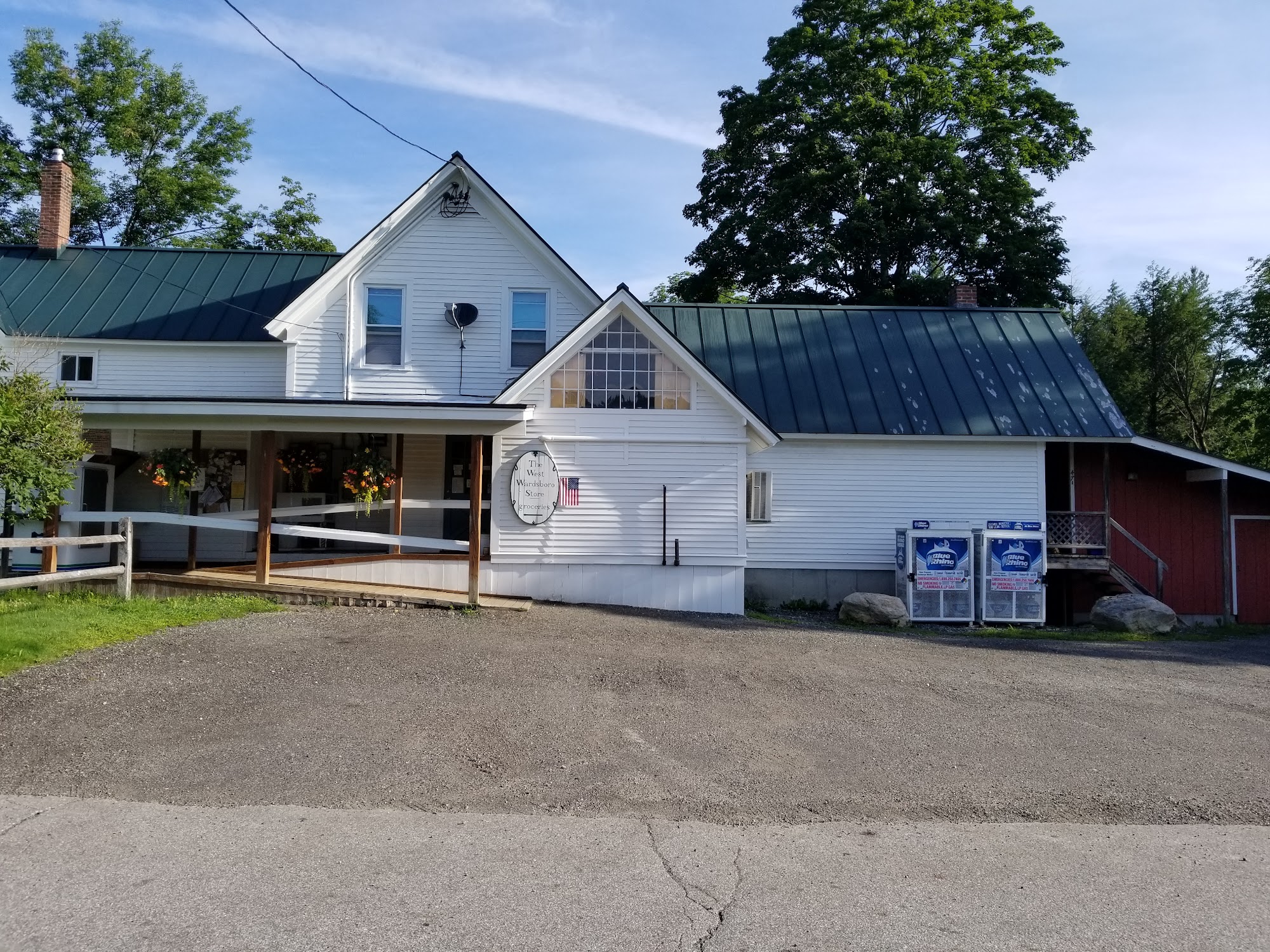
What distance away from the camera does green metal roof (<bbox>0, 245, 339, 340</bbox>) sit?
17984 mm

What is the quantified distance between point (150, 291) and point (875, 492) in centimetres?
1517

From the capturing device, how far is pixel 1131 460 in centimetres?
1945

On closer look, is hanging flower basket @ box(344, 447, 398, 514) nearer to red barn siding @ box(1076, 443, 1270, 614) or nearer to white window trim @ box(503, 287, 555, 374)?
white window trim @ box(503, 287, 555, 374)

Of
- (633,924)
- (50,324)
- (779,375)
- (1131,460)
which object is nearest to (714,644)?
(633,924)

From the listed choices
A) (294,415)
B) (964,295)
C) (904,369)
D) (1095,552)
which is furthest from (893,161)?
(294,415)

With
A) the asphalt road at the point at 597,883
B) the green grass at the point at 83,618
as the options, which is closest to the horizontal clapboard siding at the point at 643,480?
A: the green grass at the point at 83,618

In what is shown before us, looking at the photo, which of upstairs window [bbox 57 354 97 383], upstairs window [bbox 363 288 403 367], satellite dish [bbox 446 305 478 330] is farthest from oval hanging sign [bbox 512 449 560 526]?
upstairs window [bbox 57 354 97 383]

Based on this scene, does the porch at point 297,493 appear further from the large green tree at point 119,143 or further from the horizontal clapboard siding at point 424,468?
the large green tree at point 119,143

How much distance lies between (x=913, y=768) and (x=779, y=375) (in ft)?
Result: 43.3

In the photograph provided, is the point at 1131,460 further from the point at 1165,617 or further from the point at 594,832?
the point at 594,832

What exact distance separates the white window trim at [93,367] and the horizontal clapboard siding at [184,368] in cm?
1

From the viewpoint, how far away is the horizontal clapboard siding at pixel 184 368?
1781cm

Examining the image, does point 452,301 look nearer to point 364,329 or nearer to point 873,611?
point 364,329

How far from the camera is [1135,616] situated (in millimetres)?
16094
